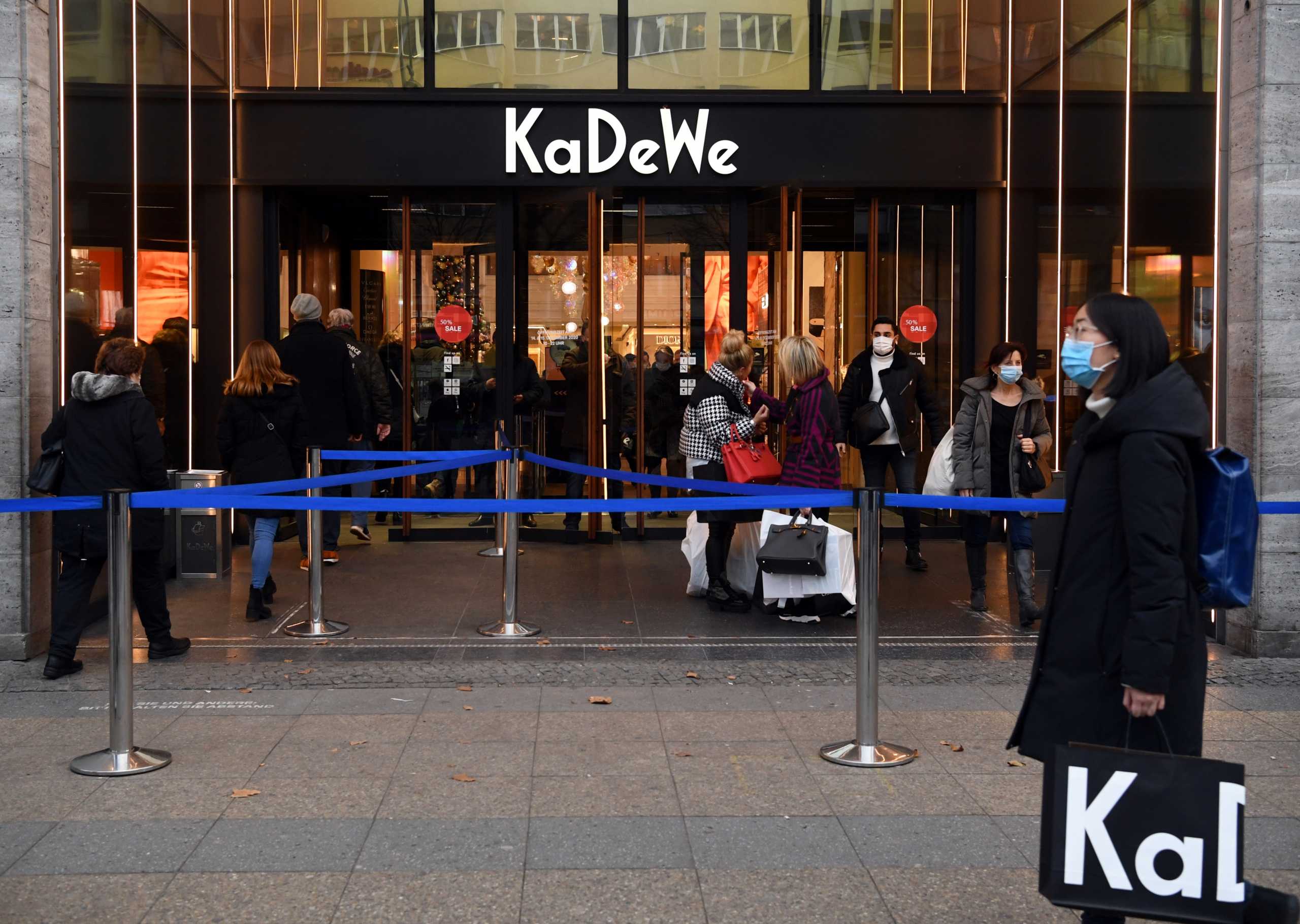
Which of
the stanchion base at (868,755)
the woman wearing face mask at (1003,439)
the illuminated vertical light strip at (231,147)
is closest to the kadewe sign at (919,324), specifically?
the woman wearing face mask at (1003,439)

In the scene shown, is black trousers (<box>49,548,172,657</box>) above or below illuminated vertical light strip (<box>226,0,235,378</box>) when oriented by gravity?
below

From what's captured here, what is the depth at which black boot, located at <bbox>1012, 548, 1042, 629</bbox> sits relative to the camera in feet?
27.5

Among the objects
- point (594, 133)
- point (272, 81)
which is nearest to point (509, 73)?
point (594, 133)

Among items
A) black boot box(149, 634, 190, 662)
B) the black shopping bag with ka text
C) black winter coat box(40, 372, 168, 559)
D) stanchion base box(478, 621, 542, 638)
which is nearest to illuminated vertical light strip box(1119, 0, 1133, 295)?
stanchion base box(478, 621, 542, 638)

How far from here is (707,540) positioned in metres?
9.03

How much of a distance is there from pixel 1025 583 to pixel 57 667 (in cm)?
562

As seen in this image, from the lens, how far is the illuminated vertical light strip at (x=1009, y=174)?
11.9 meters

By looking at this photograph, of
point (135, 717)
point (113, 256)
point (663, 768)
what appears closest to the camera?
point (663, 768)

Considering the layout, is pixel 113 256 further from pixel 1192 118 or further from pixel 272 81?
pixel 1192 118

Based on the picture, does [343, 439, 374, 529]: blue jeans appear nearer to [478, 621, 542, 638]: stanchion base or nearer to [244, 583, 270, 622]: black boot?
[244, 583, 270, 622]: black boot

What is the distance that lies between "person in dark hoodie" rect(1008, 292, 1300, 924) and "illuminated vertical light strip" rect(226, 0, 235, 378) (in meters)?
9.29

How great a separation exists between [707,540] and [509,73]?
5.33 meters

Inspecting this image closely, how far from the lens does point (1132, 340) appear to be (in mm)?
3557

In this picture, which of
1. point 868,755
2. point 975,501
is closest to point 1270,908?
point 868,755
